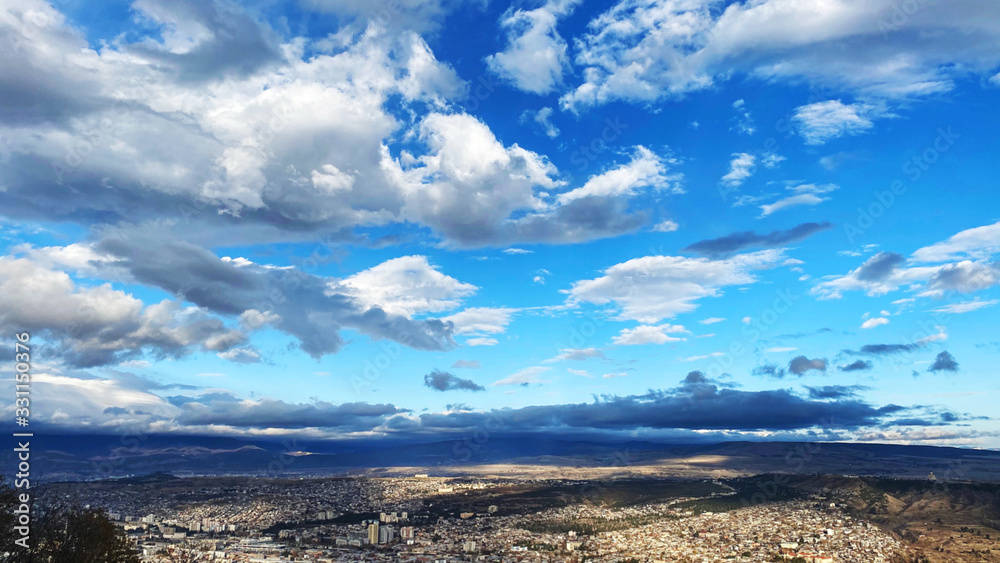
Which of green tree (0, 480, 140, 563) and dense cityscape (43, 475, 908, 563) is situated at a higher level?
green tree (0, 480, 140, 563)

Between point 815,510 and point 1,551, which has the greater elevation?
point 1,551

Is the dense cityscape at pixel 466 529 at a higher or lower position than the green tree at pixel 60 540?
lower

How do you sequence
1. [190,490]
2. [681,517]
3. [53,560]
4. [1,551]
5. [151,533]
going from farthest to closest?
[190,490] < [681,517] < [151,533] < [53,560] < [1,551]

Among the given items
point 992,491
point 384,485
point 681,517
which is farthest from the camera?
A: point 384,485

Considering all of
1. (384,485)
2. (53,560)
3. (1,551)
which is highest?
(1,551)

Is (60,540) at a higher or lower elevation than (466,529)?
higher

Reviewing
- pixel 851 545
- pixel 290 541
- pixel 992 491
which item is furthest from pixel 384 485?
pixel 992 491

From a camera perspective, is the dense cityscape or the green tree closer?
the green tree

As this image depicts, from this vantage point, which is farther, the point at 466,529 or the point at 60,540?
the point at 466,529

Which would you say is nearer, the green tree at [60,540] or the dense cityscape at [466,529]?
the green tree at [60,540]

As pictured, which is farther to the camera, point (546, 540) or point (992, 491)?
point (992, 491)

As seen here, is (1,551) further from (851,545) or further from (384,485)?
(384,485)
